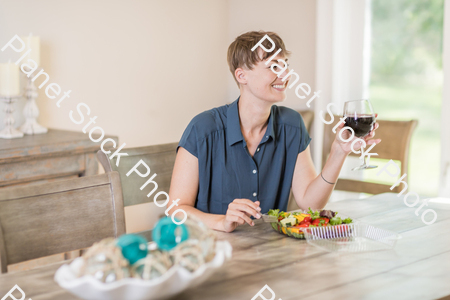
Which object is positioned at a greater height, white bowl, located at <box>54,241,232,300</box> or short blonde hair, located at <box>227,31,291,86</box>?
short blonde hair, located at <box>227,31,291,86</box>

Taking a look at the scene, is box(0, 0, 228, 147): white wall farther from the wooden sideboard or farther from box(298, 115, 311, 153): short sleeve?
box(298, 115, 311, 153): short sleeve

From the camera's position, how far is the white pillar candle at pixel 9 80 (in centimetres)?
253

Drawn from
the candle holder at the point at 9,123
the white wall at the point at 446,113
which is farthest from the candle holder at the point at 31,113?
the white wall at the point at 446,113

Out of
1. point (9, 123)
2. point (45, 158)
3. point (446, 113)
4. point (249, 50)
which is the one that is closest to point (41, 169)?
point (45, 158)

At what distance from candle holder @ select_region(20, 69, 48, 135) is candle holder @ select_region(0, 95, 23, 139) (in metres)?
0.08

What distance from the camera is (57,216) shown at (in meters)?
1.38

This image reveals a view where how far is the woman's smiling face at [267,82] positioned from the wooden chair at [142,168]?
41cm

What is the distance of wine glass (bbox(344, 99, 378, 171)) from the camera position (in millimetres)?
1504

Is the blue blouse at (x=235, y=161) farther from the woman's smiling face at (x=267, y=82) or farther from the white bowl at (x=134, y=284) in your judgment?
the white bowl at (x=134, y=284)

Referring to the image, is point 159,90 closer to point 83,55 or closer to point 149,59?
point 149,59

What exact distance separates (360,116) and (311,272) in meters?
0.58

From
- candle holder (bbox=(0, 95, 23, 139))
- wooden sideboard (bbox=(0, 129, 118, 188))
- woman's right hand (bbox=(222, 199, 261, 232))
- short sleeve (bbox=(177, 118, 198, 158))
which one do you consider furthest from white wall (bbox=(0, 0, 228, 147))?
woman's right hand (bbox=(222, 199, 261, 232))

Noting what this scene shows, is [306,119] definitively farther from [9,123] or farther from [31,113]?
[9,123]

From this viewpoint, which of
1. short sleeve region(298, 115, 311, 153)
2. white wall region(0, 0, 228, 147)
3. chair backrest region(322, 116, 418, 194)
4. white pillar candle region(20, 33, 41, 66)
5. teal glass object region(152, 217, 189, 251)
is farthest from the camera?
white wall region(0, 0, 228, 147)
